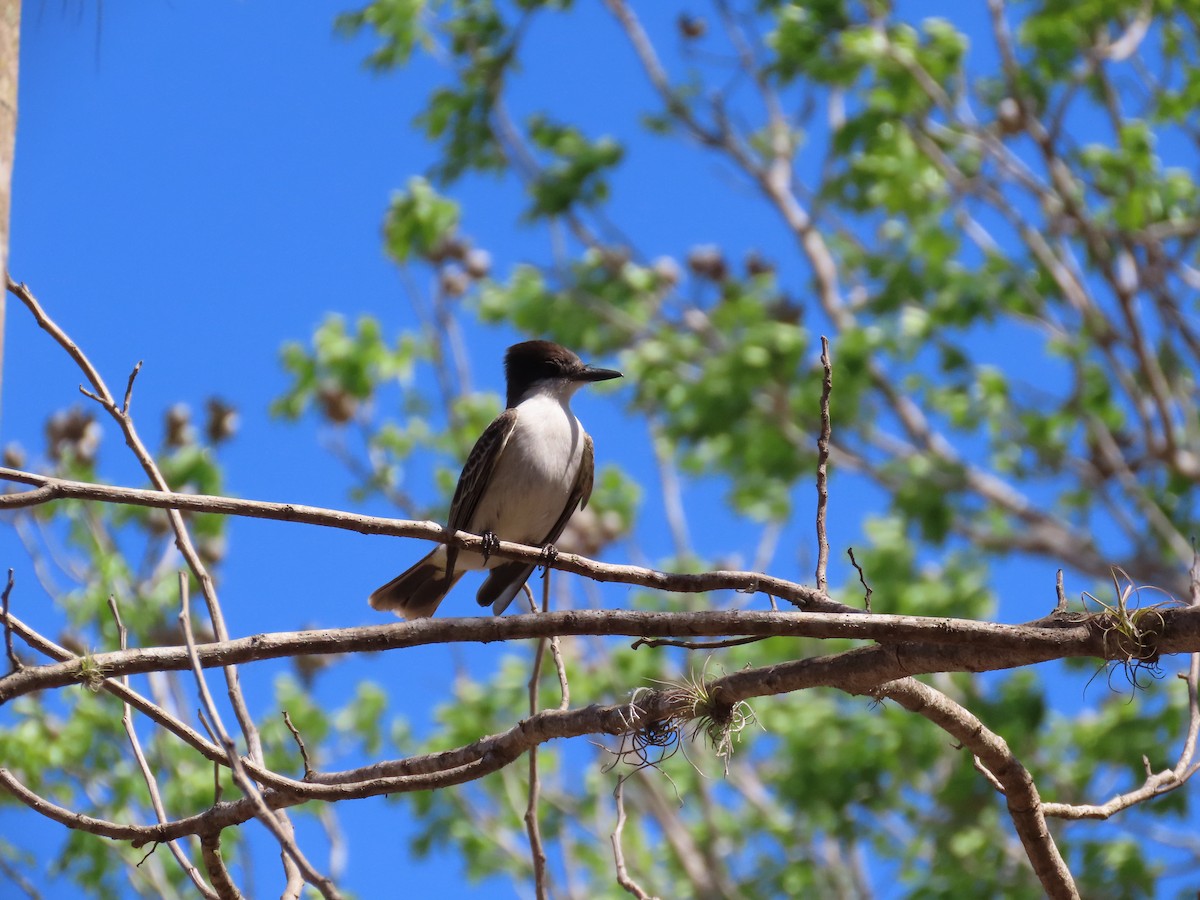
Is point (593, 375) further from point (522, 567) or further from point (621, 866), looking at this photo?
point (621, 866)

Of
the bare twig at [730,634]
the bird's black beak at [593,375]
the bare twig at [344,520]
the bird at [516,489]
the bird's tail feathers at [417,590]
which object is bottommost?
the bare twig at [730,634]

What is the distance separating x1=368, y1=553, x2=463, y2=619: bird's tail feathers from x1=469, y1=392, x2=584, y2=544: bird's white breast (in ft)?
1.88

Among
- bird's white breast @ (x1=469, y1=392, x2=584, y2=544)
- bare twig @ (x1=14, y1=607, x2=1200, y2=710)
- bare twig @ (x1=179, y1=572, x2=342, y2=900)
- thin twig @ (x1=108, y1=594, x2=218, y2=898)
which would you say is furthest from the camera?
bird's white breast @ (x1=469, y1=392, x2=584, y2=544)

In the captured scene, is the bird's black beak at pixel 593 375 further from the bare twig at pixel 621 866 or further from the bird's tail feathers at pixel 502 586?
the bare twig at pixel 621 866

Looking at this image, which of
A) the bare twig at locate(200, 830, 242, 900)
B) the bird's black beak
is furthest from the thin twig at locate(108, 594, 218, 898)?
the bird's black beak

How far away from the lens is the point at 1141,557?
1121cm

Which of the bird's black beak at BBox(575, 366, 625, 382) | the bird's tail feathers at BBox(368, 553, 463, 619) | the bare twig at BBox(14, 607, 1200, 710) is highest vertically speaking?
the bird's black beak at BBox(575, 366, 625, 382)

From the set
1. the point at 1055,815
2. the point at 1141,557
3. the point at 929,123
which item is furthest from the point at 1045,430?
the point at 1055,815

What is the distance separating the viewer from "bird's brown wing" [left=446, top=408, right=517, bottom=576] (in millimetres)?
7090

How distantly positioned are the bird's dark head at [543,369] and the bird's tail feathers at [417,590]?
1.49 m

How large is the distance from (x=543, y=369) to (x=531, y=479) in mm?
986

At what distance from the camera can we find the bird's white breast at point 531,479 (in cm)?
703

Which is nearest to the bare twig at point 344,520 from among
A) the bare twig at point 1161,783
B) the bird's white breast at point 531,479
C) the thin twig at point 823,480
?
the thin twig at point 823,480

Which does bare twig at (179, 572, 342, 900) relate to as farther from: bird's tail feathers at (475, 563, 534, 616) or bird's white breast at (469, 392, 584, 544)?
bird's white breast at (469, 392, 584, 544)
